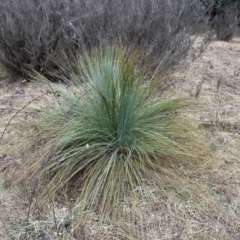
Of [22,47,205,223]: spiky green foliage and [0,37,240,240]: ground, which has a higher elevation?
[22,47,205,223]: spiky green foliage

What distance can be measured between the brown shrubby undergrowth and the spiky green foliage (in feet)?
5.44

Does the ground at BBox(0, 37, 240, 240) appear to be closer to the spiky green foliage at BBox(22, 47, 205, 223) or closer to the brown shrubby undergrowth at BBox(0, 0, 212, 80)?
the spiky green foliage at BBox(22, 47, 205, 223)

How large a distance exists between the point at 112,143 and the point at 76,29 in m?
2.25

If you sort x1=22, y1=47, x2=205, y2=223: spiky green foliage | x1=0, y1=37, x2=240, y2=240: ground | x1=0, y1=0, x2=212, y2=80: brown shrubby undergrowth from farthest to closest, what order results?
x1=0, y1=0, x2=212, y2=80: brown shrubby undergrowth
x1=22, y1=47, x2=205, y2=223: spiky green foliage
x1=0, y1=37, x2=240, y2=240: ground

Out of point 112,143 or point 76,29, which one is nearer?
point 112,143

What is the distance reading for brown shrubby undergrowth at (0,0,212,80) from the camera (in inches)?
155

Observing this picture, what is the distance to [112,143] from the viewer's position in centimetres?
215

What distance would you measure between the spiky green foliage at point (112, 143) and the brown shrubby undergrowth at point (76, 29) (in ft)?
5.44

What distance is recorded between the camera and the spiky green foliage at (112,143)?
1.99 meters

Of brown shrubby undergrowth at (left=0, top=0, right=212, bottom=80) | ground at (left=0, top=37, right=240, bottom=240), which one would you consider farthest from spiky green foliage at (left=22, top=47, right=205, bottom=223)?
brown shrubby undergrowth at (left=0, top=0, right=212, bottom=80)

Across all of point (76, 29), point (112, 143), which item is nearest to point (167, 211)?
point (112, 143)

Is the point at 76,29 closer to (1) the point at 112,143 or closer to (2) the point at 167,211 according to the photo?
(1) the point at 112,143

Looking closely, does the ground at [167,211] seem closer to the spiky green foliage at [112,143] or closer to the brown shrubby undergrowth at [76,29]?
the spiky green foliage at [112,143]

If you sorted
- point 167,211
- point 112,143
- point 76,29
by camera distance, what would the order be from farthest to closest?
point 76,29 < point 112,143 < point 167,211
